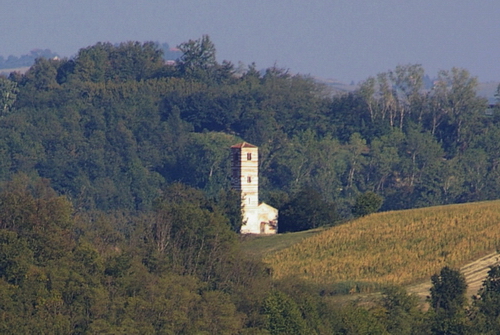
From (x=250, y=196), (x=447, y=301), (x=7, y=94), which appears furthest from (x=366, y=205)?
(x=7, y=94)

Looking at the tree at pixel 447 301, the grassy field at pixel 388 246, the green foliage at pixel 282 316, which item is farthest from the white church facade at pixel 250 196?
the green foliage at pixel 282 316

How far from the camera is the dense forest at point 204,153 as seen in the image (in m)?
67.1

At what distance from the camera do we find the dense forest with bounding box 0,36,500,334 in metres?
67.1

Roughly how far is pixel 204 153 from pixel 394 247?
72523 mm

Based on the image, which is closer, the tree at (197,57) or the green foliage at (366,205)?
the green foliage at (366,205)

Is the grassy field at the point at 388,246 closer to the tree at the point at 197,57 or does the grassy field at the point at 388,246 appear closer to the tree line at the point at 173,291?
the tree line at the point at 173,291

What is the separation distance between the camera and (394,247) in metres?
82.6

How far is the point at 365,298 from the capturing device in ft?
227

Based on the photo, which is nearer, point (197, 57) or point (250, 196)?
point (250, 196)

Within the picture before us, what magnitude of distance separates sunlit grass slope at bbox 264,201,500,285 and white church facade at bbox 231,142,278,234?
381 inches

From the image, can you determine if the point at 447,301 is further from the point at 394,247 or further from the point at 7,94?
the point at 7,94

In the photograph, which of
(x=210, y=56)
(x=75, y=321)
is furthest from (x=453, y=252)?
(x=210, y=56)

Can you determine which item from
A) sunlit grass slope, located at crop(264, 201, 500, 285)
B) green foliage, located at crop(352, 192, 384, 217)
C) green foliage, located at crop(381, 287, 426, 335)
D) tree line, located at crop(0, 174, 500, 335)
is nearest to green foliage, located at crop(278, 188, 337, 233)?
green foliage, located at crop(352, 192, 384, 217)

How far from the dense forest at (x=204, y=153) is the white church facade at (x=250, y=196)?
143cm
